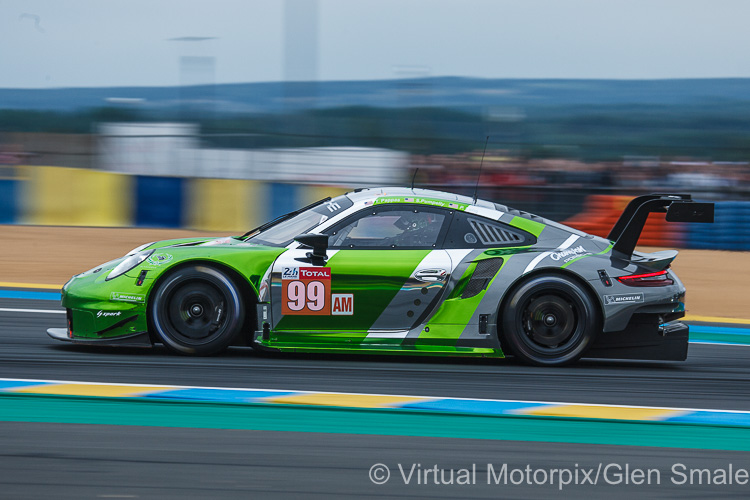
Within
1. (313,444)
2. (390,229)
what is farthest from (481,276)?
(313,444)

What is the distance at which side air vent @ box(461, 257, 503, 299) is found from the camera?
6039 millimetres

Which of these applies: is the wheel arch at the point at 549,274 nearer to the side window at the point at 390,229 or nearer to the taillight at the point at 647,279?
the taillight at the point at 647,279

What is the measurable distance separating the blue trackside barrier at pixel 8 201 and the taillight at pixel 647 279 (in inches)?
472

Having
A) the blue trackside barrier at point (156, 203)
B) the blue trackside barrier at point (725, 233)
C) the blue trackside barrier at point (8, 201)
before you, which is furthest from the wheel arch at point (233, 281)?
the blue trackside barrier at point (725, 233)

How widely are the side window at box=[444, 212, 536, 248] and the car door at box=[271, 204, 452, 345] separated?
0.20m

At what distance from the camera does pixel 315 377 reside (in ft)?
18.7

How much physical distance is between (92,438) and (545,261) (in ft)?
10.4

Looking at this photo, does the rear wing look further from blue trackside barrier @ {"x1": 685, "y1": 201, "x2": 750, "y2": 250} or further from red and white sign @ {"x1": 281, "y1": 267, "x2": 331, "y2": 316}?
blue trackside barrier @ {"x1": 685, "y1": 201, "x2": 750, "y2": 250}

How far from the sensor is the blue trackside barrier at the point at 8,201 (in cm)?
1519

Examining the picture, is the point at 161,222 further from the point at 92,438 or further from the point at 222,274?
the point at 92,438

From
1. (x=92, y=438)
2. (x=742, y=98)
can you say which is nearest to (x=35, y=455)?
(x=92, y=438)

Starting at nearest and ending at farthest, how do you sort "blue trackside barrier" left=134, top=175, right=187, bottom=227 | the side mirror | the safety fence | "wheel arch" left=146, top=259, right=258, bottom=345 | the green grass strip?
the green grass strip < the side mirror < "wheel arch" left=146, top=259, right=258, bottom=345 < the safety fence < "blue trackside barrier" left=134, top=175, right=187, bottom=227

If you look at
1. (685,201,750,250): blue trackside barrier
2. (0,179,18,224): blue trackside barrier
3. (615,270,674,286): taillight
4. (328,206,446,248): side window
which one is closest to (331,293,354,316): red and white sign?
(328,206,446,248): side window

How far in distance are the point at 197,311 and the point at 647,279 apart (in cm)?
305
